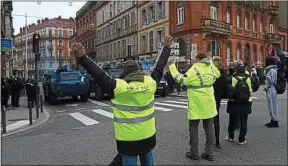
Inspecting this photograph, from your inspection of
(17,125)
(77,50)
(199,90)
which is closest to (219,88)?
(199,90)

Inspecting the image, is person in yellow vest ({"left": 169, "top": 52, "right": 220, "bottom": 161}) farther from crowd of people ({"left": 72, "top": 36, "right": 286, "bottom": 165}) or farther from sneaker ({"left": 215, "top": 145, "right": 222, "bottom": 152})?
sneaker ({"left": 215, "top": 145, "right": 222, "bottom": 152})

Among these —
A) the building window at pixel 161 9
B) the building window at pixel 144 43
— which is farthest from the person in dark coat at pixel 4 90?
the building window at pixel 144 43

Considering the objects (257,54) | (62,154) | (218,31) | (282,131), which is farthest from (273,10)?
(62,154)

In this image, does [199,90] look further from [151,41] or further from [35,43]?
[151,41]

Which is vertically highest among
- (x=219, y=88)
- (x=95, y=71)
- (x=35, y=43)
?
(x=35, y=43)

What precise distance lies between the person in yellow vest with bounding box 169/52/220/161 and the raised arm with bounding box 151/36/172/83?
1.31 m

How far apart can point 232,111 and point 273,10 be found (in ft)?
141

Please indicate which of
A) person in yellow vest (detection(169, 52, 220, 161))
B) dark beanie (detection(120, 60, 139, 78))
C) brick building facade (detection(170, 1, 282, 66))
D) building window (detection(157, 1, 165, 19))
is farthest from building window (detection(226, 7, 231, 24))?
dark beanie (detection(120, 60, 139, 78))

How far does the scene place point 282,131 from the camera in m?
8.98

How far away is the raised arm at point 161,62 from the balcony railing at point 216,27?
3177cm

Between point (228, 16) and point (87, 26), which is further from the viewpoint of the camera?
point (87, 26)

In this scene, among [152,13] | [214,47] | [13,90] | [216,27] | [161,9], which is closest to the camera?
[13,90]

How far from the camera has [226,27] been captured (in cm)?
3791

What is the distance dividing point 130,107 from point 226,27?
35380mm
